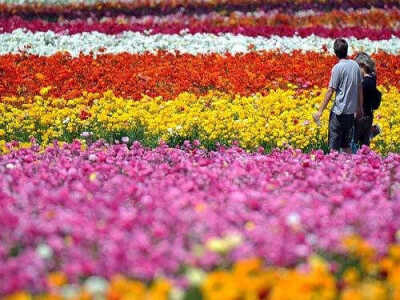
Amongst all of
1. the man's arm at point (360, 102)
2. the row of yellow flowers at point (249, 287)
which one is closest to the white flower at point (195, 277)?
the row of yellow flowers at point (249, 287)

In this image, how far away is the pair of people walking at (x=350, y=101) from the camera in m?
8.27

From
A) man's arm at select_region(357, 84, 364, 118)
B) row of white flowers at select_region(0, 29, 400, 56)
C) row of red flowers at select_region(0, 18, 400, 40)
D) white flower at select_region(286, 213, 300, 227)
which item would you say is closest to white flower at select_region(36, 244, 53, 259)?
white flower at select_region(286, 213, 300, 227)

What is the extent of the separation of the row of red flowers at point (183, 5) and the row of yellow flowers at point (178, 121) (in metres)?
9.04

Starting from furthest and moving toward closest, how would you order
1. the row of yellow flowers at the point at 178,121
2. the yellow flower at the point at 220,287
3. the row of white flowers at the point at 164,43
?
the row of white flowers at the point at 164,43 < the row of yellow flowers at the point at 178,121 < the yellow flower at the point at 220,287

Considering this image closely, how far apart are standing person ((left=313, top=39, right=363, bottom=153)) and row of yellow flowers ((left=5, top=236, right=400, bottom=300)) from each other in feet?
15.0

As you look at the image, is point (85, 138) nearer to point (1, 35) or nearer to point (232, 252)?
point (232, 252)

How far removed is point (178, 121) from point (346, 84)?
6.80 feet

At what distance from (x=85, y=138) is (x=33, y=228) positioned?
5.20 m

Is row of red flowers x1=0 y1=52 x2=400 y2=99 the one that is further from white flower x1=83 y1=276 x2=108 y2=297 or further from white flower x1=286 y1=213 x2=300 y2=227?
white flower x1=83 y1=276 x2=108 y2=297

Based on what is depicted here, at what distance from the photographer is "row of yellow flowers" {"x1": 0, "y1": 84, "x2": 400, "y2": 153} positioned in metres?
9.23

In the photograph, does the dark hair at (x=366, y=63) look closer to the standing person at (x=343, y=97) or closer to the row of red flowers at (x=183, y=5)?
the standing person at (x=343, y=97)

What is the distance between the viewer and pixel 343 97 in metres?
8.35

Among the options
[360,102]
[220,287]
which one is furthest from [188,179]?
[360,102]

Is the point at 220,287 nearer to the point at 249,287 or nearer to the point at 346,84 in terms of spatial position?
the point at 249,287
